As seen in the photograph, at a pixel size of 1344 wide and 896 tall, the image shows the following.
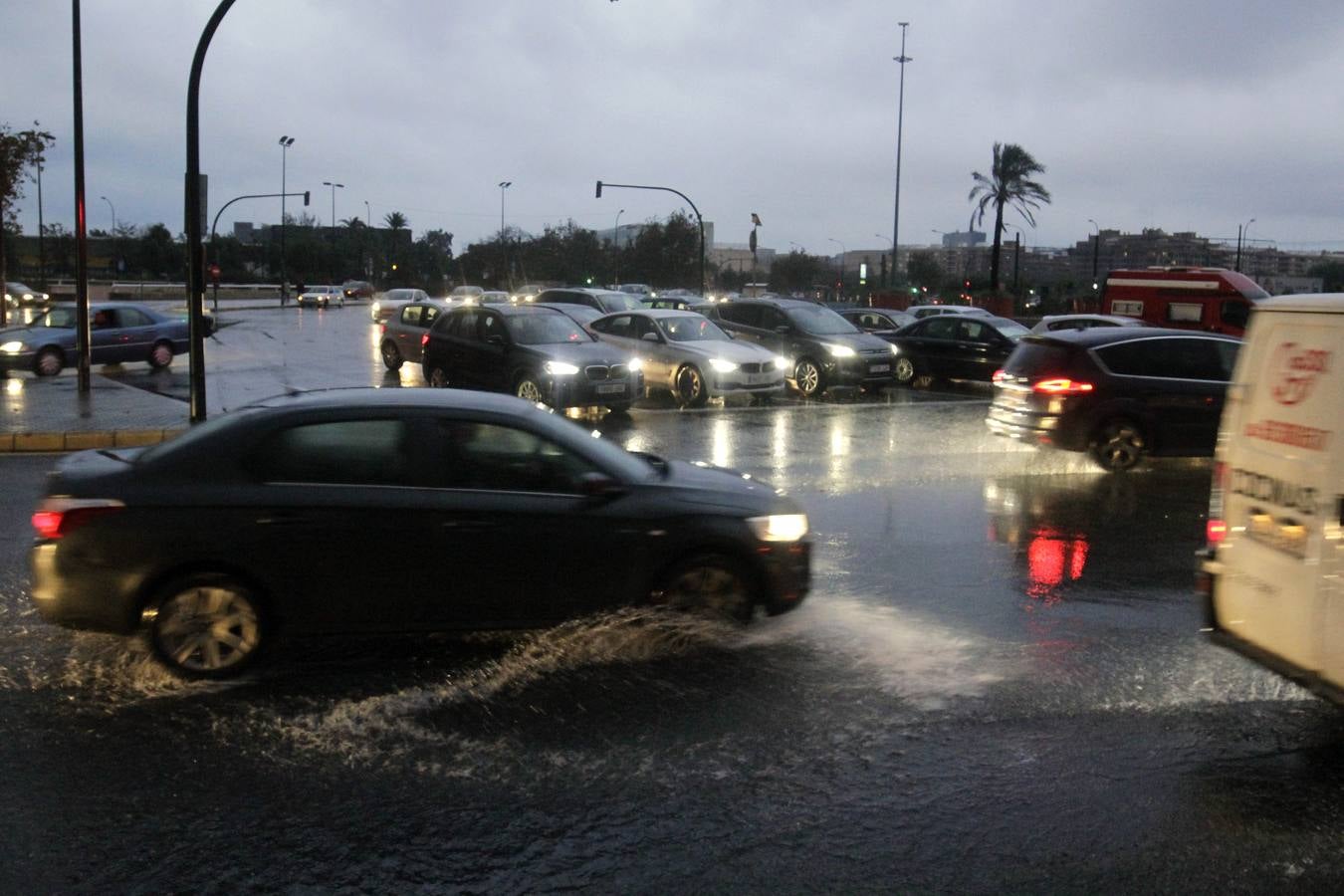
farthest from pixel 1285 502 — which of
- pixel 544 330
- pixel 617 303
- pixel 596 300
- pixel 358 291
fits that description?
pixel 358 291

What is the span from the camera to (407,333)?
25.4m

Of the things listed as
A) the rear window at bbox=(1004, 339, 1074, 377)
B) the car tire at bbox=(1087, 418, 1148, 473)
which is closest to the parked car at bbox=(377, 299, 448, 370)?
the rear window at bbox=(1004, 339, 1074, 377)

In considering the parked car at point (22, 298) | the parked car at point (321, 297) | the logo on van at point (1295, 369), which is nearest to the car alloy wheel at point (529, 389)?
the logo on van at point (1295, 369)

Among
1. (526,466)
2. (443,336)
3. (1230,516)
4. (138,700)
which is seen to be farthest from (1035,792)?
(443,336)

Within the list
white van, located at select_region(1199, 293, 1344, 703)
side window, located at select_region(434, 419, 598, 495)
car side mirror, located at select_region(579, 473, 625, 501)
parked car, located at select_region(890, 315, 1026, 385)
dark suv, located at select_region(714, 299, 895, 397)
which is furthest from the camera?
parked car, located at select_region(890, 315, 1026, 385)

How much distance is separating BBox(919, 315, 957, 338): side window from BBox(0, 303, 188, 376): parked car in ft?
51.0

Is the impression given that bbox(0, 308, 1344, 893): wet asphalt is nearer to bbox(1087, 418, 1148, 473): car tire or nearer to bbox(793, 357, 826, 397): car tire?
bbox(1087, 418, 1148, 473): car tire

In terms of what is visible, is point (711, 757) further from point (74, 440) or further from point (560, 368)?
point (560, 368)

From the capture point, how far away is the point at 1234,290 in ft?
91.4

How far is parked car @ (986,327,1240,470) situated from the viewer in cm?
1362

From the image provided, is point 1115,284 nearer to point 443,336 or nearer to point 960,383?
point 960,383

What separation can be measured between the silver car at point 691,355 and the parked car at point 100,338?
10.1 meters

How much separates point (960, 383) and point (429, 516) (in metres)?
21.3

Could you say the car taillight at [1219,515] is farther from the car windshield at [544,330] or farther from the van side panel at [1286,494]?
the car windshield at [544,330]
